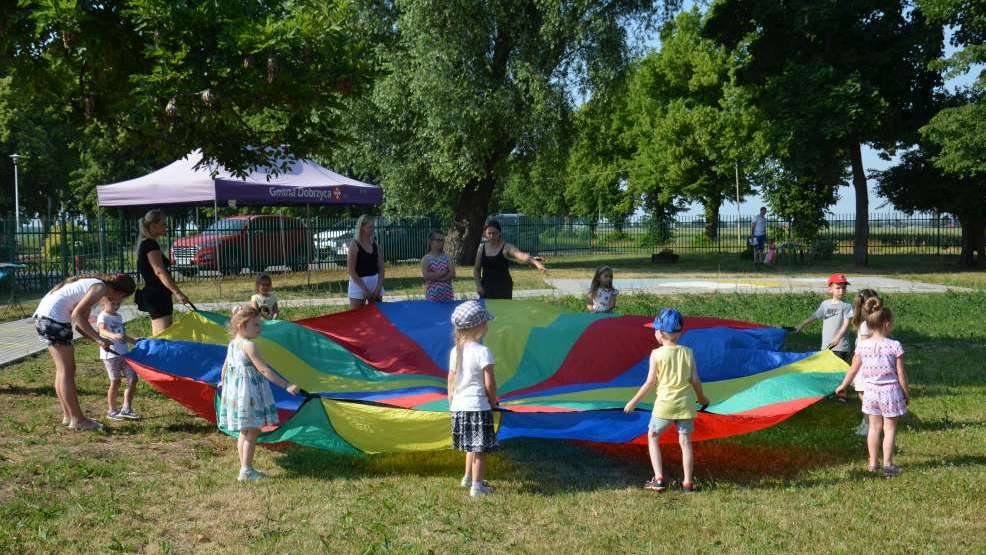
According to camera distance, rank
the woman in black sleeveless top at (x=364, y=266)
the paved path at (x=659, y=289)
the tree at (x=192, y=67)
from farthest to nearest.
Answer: the paved path at (x=659, y=289) < the woman in black sleeveless top at (x=364, y=266) < the tree at (x=192, y=67)

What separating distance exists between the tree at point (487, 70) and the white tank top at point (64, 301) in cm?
1368

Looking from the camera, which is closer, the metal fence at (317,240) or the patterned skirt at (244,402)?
the patterned skirt at (244,402)

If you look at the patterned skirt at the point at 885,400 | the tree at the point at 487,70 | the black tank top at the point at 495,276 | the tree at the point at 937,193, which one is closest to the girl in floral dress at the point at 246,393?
the black tank top at the point at 495,276

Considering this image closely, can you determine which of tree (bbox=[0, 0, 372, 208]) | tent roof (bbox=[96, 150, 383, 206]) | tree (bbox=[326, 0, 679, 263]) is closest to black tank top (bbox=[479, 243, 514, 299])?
tree (bbox=[0, 0, 372, 208])

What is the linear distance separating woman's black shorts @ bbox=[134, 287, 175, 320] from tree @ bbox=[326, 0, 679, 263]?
12793mm

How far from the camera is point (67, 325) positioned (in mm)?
6668

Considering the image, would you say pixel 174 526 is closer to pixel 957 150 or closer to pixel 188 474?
pixel 188 474

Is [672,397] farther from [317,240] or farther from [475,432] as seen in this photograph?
[317,240]

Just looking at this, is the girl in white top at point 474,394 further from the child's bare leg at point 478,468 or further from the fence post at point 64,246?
the fence post at point 64,246

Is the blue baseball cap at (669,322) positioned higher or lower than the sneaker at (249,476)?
higher

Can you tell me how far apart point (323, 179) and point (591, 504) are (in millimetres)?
16410

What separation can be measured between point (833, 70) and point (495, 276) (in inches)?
646

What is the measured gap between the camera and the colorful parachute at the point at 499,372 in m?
5.48

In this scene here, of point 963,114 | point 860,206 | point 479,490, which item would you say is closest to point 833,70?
point 963,114
